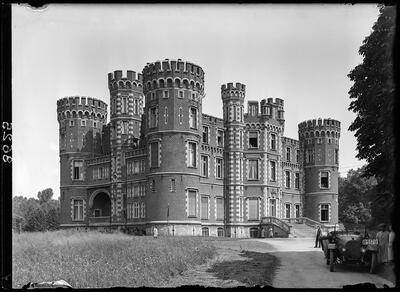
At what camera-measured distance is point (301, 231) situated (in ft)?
150

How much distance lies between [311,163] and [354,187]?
619 inches

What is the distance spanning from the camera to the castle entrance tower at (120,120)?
45406mm

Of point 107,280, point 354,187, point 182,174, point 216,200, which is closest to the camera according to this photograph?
point 107,280

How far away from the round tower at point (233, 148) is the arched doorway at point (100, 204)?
50.8 ft

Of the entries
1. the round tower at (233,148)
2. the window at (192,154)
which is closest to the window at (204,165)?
the round tower at (233,148)

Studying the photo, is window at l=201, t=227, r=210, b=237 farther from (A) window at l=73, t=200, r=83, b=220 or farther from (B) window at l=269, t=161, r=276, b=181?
(A) window at l=73, t=200, r=83, b=220

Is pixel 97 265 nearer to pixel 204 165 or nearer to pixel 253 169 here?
pixel 204 165

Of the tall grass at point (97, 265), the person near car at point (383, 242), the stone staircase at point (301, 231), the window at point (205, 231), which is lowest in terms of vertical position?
the stone staircase at point (301, 231)

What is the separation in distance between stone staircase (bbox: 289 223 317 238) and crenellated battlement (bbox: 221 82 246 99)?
16652mm

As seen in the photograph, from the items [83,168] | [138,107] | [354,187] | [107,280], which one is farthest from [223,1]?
[354,187]

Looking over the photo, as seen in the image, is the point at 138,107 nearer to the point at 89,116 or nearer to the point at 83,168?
the point at 89,116

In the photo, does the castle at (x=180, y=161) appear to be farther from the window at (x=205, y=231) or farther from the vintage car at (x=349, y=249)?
the vintage car at (x=349, y=249)

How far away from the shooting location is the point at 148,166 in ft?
131

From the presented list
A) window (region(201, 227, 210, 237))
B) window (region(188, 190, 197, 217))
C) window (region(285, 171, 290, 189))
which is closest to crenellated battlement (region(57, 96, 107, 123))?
window (region(188, 190, 197, 217))
